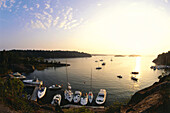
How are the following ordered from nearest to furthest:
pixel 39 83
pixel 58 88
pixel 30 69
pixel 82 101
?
pixel 82 101 < pixel 58 88 < pixel 39 83 < pixel 30 69

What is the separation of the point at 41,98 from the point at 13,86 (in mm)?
22821

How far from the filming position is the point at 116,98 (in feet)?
121

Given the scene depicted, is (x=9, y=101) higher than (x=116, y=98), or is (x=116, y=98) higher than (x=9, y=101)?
(x=9, y=101)

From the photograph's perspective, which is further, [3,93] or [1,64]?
[1,64]

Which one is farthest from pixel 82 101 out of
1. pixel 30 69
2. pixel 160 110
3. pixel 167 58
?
pixel 167 58

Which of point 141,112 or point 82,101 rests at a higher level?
point 141,112

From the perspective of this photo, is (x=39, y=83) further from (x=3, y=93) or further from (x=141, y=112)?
(x=141, y=112)

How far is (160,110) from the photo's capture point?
34.0ft

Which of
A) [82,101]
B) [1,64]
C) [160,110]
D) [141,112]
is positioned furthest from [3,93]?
[1,64]

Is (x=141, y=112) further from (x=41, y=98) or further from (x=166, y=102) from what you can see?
(x=41, y=98)

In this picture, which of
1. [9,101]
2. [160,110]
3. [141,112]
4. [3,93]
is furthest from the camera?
[3,93]

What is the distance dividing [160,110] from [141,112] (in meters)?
2.20

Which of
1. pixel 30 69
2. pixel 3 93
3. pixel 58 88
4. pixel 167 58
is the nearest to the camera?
pixel 3 93

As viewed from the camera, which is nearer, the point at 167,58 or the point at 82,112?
the point at 82,112
